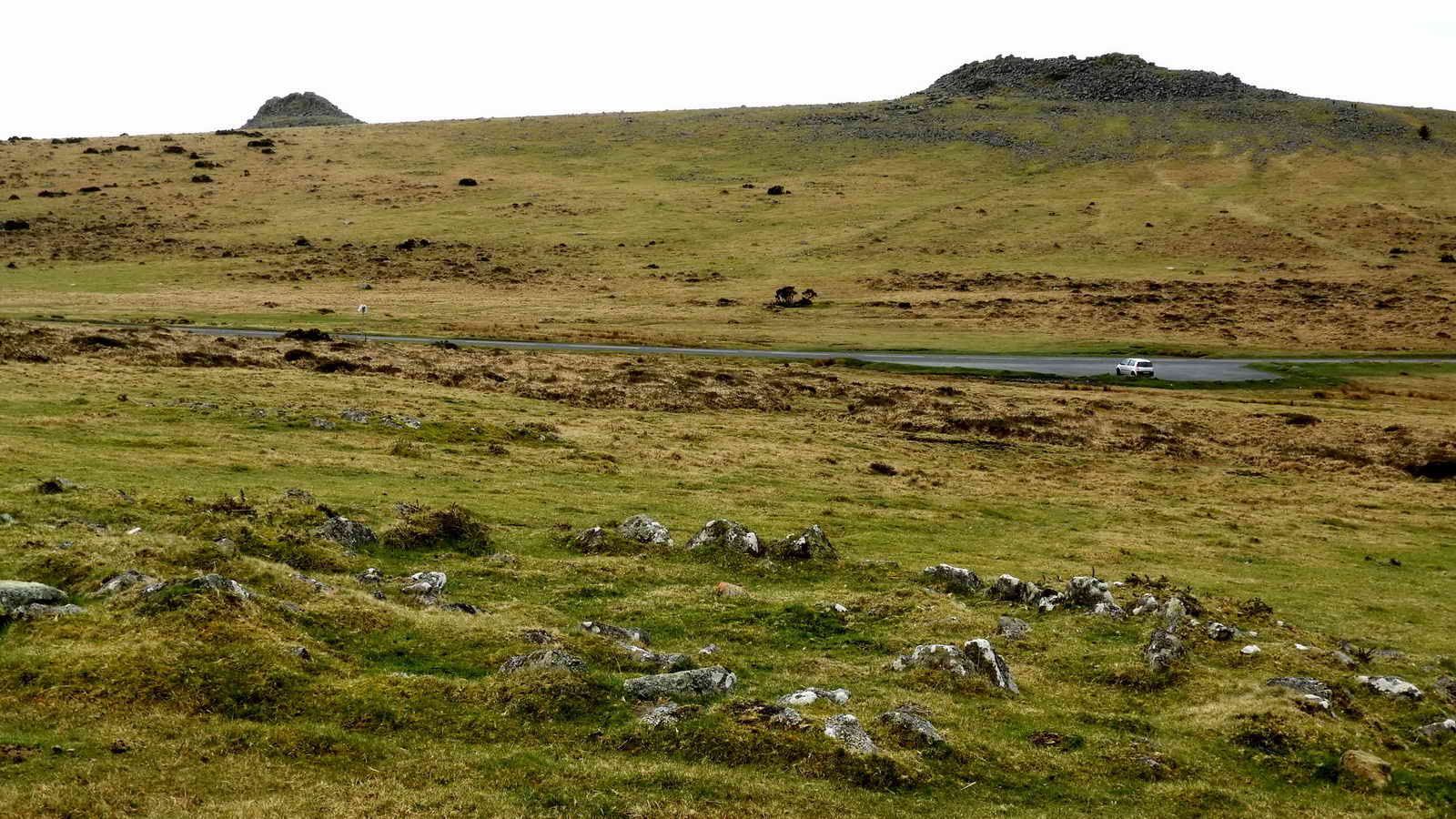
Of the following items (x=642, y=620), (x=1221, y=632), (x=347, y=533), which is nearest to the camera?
(x=642, y=620)

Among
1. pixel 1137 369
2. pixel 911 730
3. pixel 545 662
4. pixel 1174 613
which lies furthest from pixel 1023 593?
pixel 1137 369

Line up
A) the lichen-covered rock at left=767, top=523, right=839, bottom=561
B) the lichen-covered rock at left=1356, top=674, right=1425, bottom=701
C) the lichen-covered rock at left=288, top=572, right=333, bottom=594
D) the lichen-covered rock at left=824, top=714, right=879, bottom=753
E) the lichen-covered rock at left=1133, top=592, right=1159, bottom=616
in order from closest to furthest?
the lichen-covered rock at left=824, top=714, right=879, bottom=753 → the lichen-covered rock at left=1356, top=674, right=1425, bottom=701 → the lichen-covered rock at left=288, top=572, right=333, bottom=594 → the lichen-covered rock at left=1133, top=592, right=1159, bottom=616 → the lichen-covered rock at left=767, top=523, right=839, bottom=561

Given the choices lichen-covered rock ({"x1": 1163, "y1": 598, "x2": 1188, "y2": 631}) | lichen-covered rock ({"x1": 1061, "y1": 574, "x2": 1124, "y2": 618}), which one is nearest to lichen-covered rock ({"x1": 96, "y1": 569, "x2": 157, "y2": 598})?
lichen-covered rock ({"x1": 1061, "y1": 574, "x2": 1124, "y2": 618})

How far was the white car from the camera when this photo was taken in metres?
71.2

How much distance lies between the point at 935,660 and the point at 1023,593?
6364 millimetres

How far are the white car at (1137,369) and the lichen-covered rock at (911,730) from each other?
206 feet

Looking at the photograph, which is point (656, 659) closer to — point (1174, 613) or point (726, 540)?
point (726, 540)

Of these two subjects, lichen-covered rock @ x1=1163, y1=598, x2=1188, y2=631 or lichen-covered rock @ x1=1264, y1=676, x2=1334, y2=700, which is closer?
lichen-covered rock @ x1=1264, y1=676, x2=1334, y2=700

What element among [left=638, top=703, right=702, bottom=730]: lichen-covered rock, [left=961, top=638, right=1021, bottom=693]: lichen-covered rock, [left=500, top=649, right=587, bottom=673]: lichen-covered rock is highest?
[left=500, top=649, right=587, bottom=673]: lichen-covered rock

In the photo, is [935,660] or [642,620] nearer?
[935,660]

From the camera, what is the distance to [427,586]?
774 inches

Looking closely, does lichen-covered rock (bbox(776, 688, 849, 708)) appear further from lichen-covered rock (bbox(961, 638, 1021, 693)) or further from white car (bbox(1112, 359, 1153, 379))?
white car (bbox(1112, 359, 1153, 379))

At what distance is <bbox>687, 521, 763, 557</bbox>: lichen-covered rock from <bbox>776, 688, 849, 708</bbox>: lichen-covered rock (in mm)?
9225

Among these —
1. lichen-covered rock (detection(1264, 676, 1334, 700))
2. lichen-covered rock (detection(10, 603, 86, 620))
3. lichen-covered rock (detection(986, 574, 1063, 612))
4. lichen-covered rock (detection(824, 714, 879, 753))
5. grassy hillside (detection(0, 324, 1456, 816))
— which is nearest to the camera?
grassy hillside (detection(0, 324, 1456, 816))
